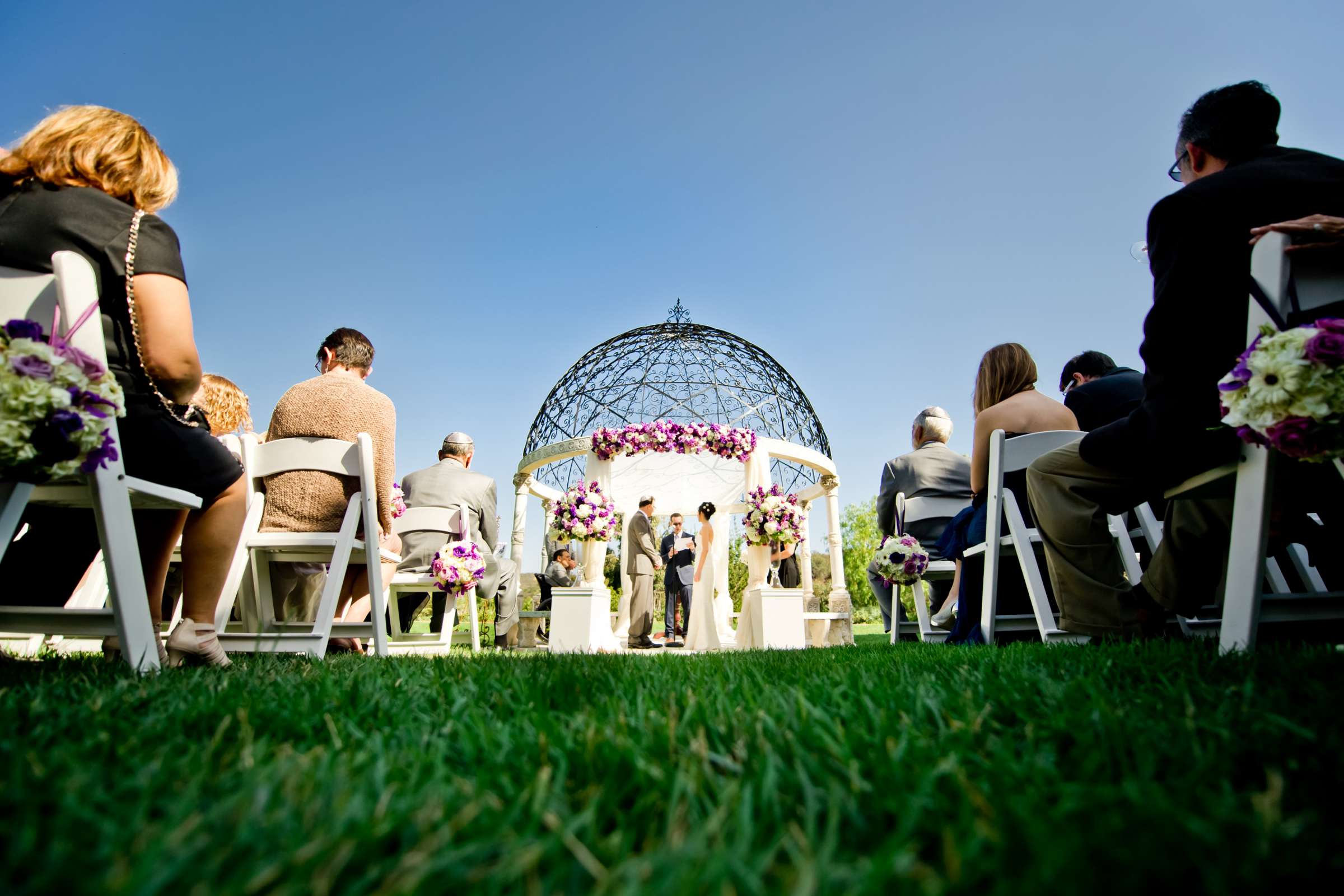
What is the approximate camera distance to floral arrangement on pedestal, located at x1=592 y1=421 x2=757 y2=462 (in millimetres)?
9539

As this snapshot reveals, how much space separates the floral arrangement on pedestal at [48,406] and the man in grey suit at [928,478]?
4.77 meters

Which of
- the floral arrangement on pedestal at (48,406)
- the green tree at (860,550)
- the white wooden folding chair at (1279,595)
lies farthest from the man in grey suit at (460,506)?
the green tree at (860,550)

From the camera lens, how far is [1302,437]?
1645 mm

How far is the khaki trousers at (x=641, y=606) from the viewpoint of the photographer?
31.8 feet

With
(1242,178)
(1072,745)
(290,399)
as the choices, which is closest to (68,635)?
(290,399)

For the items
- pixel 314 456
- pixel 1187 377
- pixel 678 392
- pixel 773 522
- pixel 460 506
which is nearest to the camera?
pixel 1187 377

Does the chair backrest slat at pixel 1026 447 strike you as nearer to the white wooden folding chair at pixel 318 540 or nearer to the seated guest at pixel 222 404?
the white wooden folding chair at pixel 318 540

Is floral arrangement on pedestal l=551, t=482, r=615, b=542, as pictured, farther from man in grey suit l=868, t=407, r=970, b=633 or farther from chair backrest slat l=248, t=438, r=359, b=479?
chair backrest slat l=248, t=438, r=359, b=479

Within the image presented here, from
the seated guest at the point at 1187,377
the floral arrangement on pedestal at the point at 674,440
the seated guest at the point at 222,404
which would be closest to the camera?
the seated guest at the point at 1187,377

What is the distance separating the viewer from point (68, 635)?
2.22 m

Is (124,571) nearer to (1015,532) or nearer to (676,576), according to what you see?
(1015,532)

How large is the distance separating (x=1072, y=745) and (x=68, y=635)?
→ 8.82ft

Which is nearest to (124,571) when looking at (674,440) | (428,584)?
(428,584)

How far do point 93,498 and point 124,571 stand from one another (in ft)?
0.78
